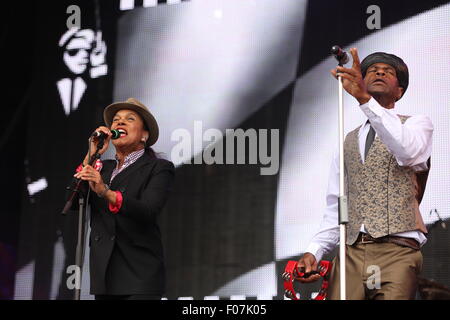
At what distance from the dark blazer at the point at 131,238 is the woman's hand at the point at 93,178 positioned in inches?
5.1

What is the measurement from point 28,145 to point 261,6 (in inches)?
80.8

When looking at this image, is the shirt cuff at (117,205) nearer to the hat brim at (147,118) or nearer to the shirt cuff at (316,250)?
the hat brim at (147,118)

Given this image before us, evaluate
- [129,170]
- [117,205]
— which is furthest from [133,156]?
[117,205]

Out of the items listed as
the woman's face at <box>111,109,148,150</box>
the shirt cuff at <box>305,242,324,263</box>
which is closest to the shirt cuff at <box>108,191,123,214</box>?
the woman's face at <box>111,109,148,150</box>

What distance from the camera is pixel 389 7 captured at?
5461mm

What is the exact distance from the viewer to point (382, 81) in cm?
407

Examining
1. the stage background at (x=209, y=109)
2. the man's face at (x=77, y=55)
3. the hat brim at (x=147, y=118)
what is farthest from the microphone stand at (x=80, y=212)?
the man's face at (x=77, y=55)

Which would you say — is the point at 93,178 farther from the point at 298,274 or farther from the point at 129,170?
the point at 298,274

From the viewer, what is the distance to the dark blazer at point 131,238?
12.4 feet

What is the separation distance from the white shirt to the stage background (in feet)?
4.11

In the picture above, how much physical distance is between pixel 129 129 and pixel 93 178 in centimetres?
70

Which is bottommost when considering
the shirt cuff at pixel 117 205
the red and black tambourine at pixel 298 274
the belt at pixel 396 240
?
the red and black tambourine at pixel 298 274

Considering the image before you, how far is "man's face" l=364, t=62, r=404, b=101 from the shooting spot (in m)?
4.04
